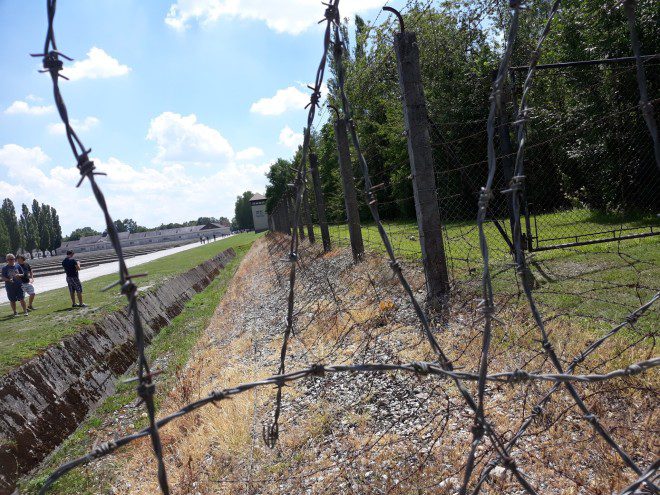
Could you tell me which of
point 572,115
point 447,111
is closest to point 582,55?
point 572,115

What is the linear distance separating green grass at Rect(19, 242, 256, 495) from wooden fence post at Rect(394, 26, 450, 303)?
341 cm

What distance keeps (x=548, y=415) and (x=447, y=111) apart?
17.6m

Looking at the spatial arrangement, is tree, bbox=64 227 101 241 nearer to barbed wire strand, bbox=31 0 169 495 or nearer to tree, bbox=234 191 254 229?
tree, bbox=234 191 254 229

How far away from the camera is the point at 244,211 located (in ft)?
540

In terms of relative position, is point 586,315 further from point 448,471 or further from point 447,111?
point 447,111

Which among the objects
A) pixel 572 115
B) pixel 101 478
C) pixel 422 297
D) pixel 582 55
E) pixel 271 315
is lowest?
pixel 101 478

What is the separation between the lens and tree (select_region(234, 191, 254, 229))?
163375 mm

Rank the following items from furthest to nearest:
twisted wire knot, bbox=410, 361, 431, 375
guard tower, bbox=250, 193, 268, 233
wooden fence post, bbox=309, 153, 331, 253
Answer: guard tower, bbox=250, 193, 268, 233 < wooden fence post, bbox=309, 153, 331, 253 < twisted wire knot, bbox=410, 361, 431, 375

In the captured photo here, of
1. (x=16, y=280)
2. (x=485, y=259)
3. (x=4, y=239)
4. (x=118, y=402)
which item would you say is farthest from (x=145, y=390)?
(x=4, y=239)

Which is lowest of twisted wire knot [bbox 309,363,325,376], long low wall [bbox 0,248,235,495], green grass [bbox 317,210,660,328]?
long low wall [bbox 0,248,235,495]

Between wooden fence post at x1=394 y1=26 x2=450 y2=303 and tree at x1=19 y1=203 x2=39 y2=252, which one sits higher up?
tree at x1=19 y1=203 x2=39 y2=252

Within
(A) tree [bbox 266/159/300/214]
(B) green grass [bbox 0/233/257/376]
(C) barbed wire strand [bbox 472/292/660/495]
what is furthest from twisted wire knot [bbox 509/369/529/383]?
(A) tree [bbox 266/159/300/214]

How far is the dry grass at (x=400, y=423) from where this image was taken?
290 centimetres

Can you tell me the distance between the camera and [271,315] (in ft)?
31.7
